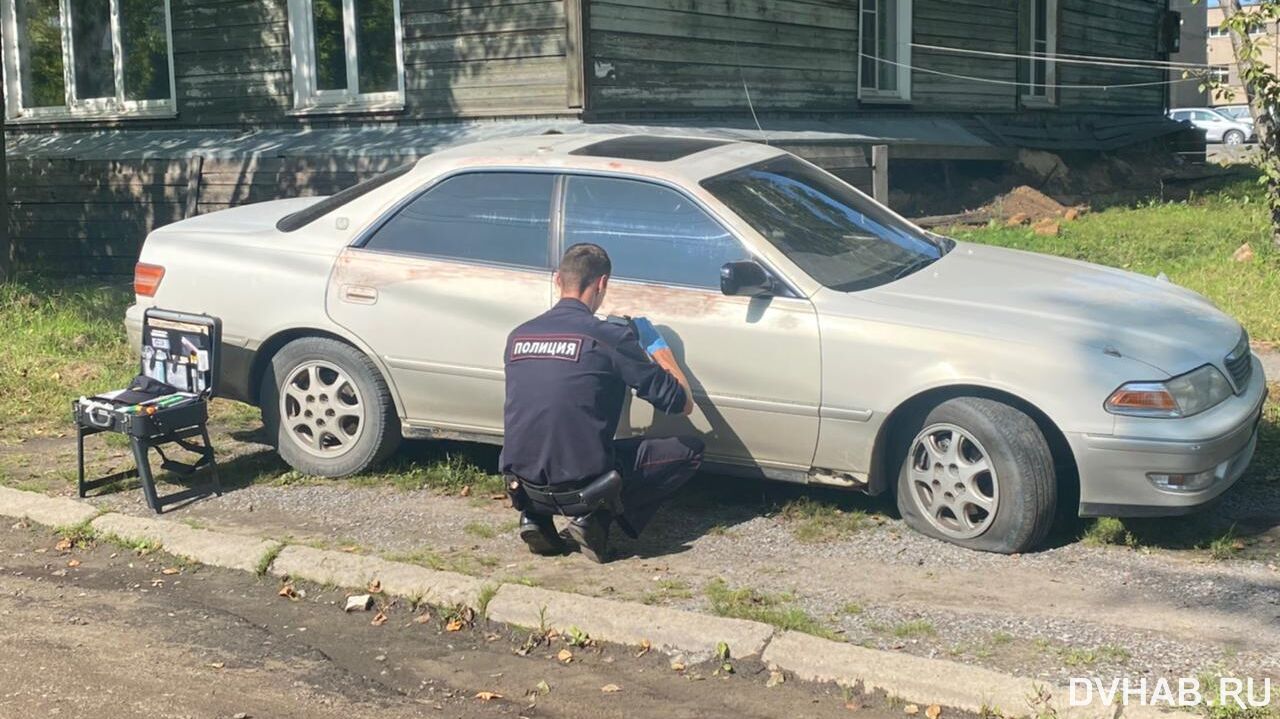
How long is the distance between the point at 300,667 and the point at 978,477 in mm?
2652

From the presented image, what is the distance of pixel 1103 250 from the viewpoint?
12789mm

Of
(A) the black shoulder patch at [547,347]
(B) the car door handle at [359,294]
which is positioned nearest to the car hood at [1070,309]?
(A) the black shoulder patch at [547,347]

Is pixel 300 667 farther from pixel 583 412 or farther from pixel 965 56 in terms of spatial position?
pixel 965 56

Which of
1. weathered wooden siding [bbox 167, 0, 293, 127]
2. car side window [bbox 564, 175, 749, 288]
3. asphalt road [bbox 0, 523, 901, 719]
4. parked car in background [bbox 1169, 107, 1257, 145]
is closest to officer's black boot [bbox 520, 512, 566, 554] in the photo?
asphalt road [bbox 0, 523, 901, 719]

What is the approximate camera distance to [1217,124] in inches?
1746

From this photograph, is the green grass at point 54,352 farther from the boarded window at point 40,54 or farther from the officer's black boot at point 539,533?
the boarded window at point 40,54

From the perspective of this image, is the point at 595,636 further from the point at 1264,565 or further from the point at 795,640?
the point at 1264,565

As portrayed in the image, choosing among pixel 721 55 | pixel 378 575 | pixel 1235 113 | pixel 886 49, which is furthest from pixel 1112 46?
pixel 1235 113

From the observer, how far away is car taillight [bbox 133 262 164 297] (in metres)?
6.91

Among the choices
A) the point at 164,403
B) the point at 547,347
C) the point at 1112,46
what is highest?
the point at 1112,46

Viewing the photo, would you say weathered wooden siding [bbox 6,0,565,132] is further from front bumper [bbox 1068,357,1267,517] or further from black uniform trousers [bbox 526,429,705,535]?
front bumper [bbox 1068,357,1267,517]

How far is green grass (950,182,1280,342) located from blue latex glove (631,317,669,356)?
16.6 ft

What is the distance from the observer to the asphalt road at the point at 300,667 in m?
4.29

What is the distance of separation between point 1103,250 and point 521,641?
31.1 feet
